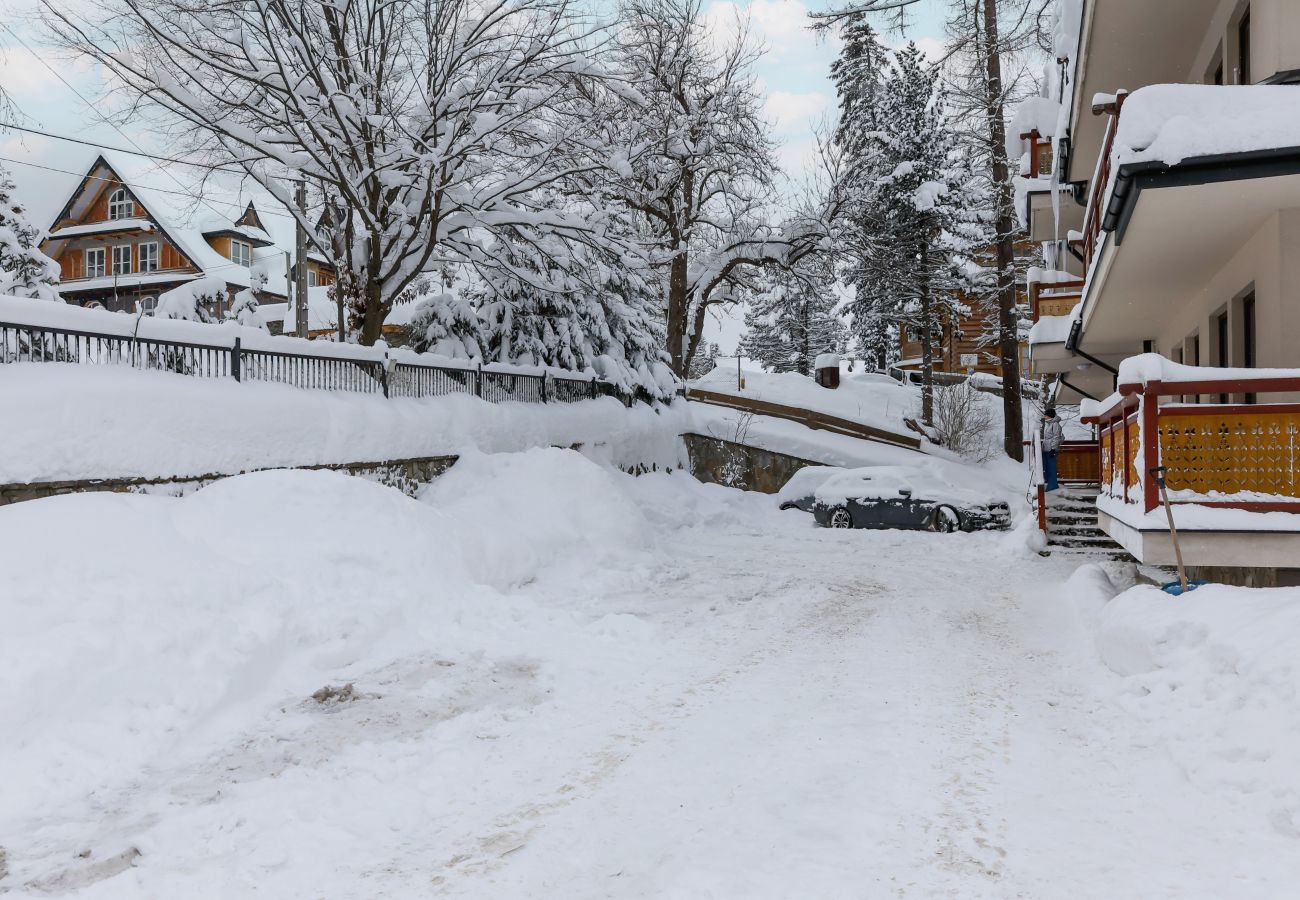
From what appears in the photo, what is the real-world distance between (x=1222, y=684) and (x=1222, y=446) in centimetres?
322

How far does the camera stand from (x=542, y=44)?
13.5m

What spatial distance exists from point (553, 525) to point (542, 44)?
7827mm

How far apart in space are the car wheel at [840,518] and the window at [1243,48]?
1031 centimetres

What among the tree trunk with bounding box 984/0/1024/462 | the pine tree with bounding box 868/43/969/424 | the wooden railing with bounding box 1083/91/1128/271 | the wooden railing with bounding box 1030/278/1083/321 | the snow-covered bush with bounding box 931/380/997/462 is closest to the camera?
the wooden railing with bounding box 1083/91/1128/271

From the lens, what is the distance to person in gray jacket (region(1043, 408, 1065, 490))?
15.5 metres

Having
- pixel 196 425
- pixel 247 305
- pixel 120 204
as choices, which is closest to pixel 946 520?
pixel 196 425

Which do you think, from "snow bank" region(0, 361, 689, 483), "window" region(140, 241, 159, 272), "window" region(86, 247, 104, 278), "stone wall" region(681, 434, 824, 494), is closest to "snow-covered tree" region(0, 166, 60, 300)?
"window" region(140, 241, 159, 272)

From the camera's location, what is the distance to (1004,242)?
27.1 meters

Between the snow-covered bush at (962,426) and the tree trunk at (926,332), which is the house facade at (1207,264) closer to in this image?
the snow-covered bush at (962,426)

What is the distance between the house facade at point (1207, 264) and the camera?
7.19m

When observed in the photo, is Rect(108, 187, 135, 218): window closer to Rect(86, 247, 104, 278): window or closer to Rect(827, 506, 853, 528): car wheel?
Rect(86, 247, 104, 278): window

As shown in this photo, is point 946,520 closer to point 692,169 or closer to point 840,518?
point 840,518

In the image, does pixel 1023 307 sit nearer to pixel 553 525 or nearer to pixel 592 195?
pixel 592 195

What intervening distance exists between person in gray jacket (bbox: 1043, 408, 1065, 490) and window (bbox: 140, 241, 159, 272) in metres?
37.4
